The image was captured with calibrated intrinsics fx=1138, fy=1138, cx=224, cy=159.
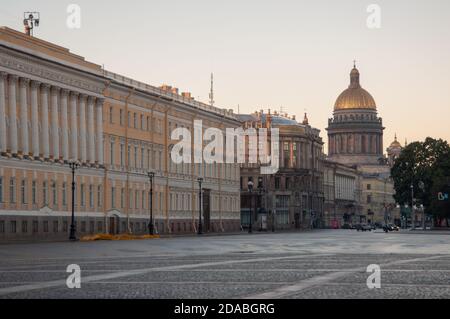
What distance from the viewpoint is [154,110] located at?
4432 inches

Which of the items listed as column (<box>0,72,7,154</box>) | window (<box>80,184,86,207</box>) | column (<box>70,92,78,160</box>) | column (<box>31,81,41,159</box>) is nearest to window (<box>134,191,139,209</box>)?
window (<box>80,184,86,207</box>)

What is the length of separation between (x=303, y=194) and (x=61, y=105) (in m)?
111

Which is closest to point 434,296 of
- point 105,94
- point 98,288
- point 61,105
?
point 98,288

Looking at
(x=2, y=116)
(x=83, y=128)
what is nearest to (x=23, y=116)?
(x=2, y=116)

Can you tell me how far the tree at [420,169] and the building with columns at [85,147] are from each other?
5335 centimetres

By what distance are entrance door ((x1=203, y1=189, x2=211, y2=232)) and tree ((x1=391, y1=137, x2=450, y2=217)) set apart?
160ft

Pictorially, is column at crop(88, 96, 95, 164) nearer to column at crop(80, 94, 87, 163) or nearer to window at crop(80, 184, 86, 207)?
column at crop(80, 94, 87, 163)

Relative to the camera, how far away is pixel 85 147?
9556 cm

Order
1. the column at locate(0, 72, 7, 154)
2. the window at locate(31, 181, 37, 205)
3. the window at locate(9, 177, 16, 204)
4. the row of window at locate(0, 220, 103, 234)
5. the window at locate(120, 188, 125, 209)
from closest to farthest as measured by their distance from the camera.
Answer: the column at locate(0, 72, 7, 154) < the row of window at locate(0, 220, 103, 234) < the window at locate(9, 177, 16, 204) < the window at locate(31, 181, 37, 205) < the window at locate(120, 188, 125, 209)

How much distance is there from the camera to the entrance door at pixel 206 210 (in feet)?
420

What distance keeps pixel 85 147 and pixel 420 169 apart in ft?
306

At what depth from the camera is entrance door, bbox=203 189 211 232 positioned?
128 meters

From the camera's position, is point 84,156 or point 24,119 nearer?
point 24,119
